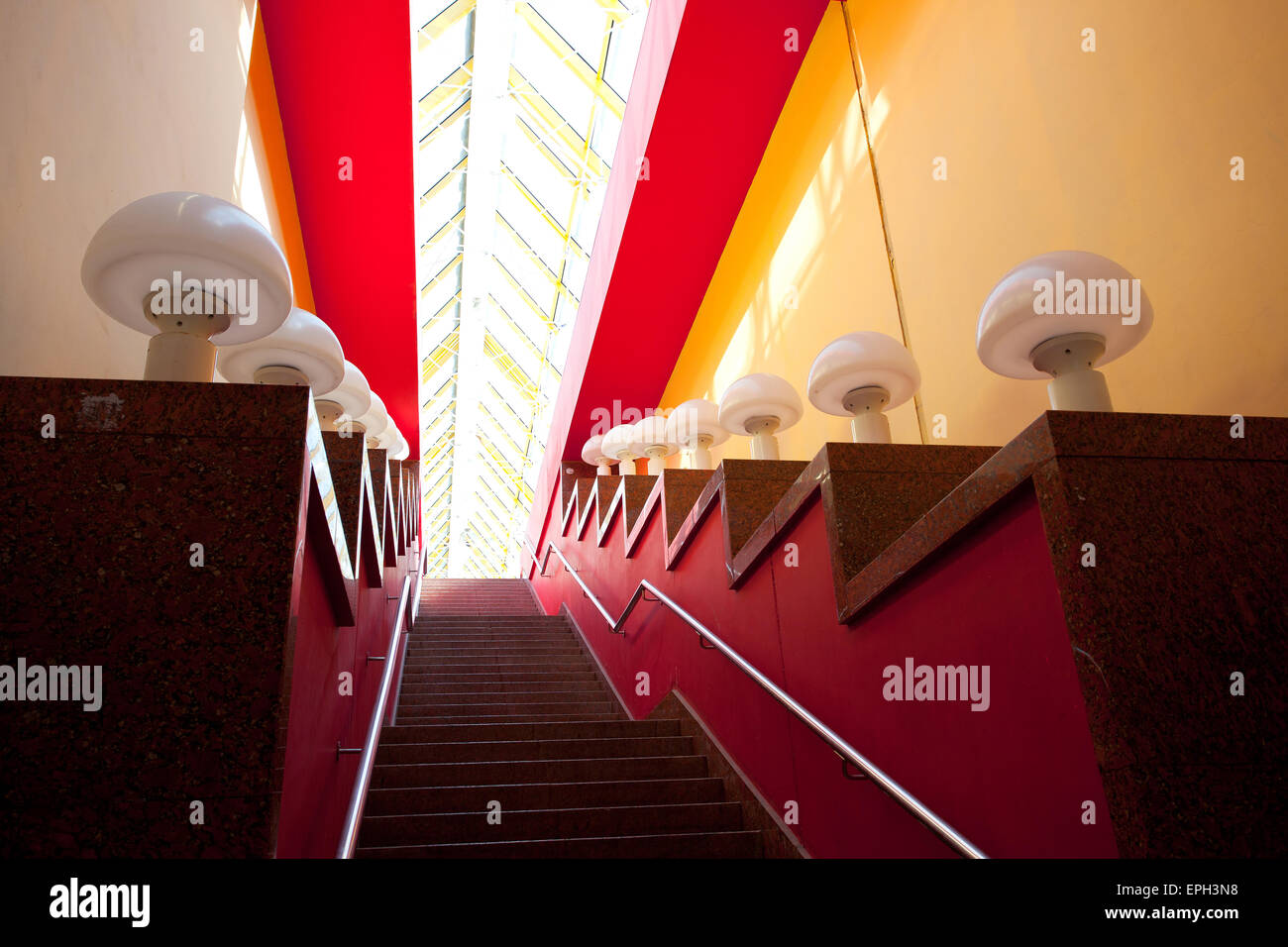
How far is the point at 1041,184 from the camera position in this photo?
4.52 m

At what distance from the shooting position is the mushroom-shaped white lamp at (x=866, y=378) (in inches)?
174

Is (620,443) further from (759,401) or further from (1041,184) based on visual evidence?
(1041,184)

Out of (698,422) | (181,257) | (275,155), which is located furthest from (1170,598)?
(275,155)

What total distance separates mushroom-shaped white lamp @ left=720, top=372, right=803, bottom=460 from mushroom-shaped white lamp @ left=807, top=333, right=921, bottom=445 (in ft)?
4.16

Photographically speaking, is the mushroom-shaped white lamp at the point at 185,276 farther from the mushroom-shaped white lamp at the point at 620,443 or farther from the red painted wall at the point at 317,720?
the mushroom-shaped white lamp at the point at 620,443

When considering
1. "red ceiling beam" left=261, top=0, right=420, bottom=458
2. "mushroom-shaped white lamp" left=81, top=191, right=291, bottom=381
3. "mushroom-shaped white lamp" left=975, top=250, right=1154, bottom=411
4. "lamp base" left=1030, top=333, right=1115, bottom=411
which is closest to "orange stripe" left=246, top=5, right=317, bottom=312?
"red ceiling beam" left=261, top=0, right=420, bottom=458

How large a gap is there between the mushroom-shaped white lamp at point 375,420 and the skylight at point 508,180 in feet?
12.8

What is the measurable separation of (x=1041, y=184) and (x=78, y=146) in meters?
4.64

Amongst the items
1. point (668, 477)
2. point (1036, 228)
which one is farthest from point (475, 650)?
point (1036, 228)

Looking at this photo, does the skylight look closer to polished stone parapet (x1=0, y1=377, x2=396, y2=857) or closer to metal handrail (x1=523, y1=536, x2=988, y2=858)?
metal handrail (x1=523, y1=536, x2=988, y2=858)

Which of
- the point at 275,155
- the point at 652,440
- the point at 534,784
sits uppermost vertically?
the point at 275,155

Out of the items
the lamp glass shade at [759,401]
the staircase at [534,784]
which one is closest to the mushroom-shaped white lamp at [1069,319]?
the staircase at [534,784]

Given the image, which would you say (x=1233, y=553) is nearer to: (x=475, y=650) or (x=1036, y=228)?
(x=1036, y=228)
